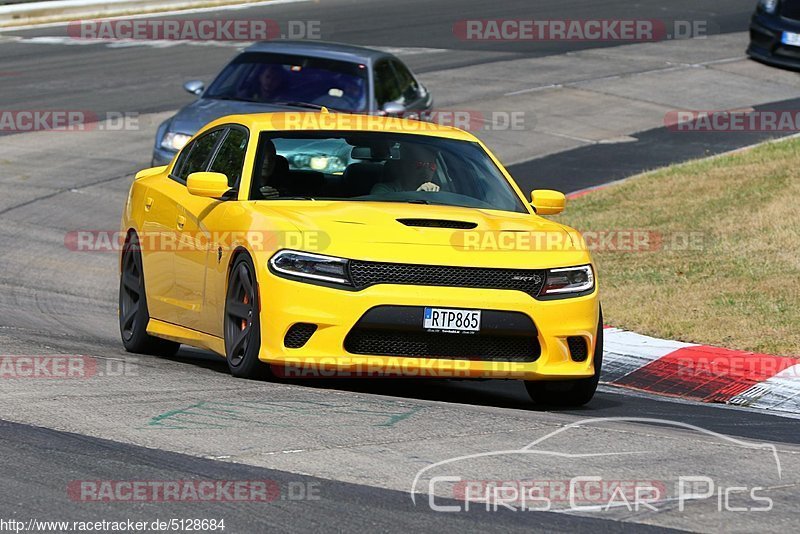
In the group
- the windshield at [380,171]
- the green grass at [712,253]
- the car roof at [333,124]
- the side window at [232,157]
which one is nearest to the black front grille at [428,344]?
the windshield at [380,171]

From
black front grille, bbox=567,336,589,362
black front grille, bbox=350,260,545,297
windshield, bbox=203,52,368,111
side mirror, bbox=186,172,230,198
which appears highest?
side mirror, bbox=186,172,230,198

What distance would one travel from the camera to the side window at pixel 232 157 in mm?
9492

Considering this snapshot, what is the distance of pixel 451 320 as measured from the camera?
822cm

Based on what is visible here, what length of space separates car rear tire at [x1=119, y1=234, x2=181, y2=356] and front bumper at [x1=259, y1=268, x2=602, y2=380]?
2201 millimetres

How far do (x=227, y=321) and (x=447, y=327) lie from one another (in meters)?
1.29

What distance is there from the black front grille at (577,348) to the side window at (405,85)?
937cm

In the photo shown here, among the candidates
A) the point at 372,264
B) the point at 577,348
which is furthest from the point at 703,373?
the point at 372,264

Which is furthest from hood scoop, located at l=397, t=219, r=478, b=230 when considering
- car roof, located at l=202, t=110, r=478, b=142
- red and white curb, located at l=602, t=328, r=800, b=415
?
red and white curb, located at l=602, t=328, r=800, b=415

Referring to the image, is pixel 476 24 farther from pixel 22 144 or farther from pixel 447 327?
pixel 447 327

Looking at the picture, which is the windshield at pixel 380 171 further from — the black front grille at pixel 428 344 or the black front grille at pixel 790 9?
the black front grille at pixel 790 9

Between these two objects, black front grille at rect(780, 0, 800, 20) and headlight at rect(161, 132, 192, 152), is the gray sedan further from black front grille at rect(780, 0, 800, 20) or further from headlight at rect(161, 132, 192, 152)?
black front grille at rect(780, 0, 800, 20)

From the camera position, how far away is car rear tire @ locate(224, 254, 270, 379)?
8.36m

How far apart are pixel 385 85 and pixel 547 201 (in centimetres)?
814

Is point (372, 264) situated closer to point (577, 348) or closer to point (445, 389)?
point (577, 348)
